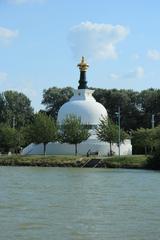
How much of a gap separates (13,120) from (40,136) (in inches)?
1208

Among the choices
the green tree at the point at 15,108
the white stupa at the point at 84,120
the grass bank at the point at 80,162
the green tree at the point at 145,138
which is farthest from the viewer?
the green tree at the point at 15,108

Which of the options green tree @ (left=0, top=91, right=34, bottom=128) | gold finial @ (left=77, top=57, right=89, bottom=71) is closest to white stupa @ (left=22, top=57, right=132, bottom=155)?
gold finial @ (left=77, top=57, right=89, bottom=71)

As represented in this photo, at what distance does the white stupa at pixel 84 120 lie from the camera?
9225 centimetres

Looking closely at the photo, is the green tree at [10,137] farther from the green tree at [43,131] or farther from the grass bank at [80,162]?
the grass bank at [80,162]

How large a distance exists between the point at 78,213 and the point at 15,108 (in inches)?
4204

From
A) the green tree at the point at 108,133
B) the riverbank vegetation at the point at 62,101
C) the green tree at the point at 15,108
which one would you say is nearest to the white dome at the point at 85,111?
the riverbank vegetation at the point at 62,101

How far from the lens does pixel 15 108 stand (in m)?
130

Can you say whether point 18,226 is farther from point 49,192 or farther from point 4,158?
point 4,158

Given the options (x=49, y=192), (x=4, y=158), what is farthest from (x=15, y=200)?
(x=4, y=158)

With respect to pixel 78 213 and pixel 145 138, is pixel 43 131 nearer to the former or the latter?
pixel 145 138

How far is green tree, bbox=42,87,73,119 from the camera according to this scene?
12850cm

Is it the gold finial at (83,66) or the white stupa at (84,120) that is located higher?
the gold finial at (83,66)

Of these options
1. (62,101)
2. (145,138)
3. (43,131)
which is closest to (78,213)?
(145,138)

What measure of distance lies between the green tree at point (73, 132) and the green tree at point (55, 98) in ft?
123
